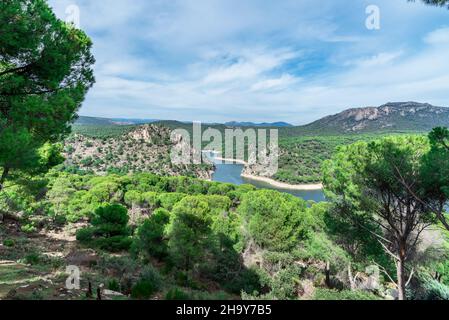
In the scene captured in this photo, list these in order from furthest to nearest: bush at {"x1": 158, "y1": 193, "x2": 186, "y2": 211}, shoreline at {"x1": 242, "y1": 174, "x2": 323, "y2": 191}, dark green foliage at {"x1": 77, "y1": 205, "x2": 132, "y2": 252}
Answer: shoreline at {"x1": 242, "y1": 174, "x2": 323, "y2": 191}
bush at {"x1": 158, "y1": 193, "x2": 186, "y2": 211}
dark green foliage at {"x1": 77, "y1": 205, "x2": 132, "y2": 252}

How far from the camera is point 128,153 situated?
7012 centimetres

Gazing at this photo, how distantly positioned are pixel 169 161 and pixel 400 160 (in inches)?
2678

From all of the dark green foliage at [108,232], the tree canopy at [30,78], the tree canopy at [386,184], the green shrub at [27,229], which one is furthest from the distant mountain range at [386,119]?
the tree canopy at [30,78]

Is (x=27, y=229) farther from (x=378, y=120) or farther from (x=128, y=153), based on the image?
(x=378, y=120)

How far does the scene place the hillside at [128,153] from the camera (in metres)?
65.2

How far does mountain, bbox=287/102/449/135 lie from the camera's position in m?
116

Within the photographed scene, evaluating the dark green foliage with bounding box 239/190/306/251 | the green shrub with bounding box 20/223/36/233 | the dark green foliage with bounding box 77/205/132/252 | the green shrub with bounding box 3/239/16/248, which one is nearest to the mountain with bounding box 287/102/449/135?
the dark green foliage with bounding box 239/190/306/251

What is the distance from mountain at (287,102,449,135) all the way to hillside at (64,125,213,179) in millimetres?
76781

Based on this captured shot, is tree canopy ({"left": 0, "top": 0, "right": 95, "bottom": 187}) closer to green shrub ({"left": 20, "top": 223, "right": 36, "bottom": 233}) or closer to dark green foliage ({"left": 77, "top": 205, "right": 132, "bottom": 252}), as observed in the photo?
dark green foliage ({"left": 77, "top": 205, "right": 132, "bottom": 252})

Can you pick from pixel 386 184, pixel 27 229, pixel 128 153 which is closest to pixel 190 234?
pixel 386 184

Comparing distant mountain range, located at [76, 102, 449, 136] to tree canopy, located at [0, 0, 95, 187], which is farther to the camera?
distant mountain range, located at [76, 102, 449, 136]

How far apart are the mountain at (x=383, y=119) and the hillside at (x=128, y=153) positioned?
252 ft

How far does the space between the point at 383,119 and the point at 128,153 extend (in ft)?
413

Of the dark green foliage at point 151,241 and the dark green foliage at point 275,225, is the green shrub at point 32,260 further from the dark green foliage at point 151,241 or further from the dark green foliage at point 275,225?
the dark green foliage at point 275,225
